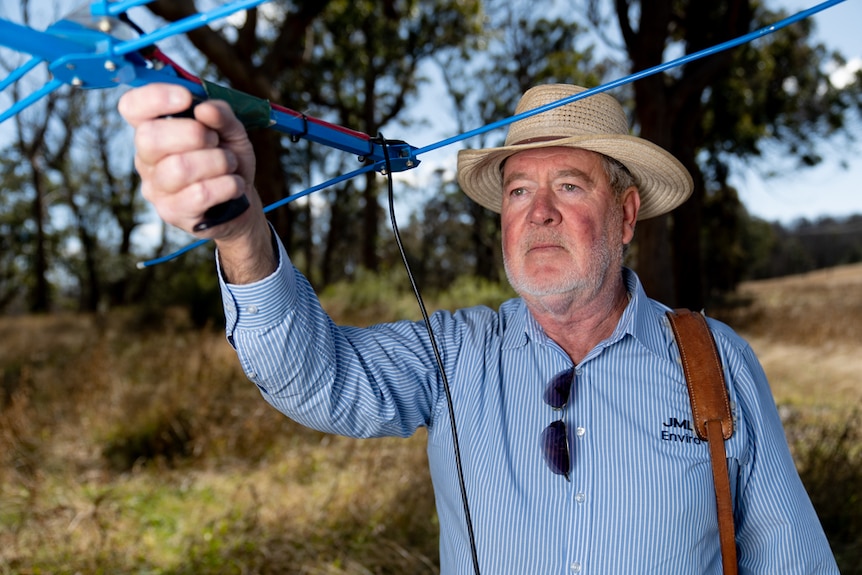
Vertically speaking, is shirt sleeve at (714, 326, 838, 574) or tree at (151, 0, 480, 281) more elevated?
tree at (151, 0, 480, 281)

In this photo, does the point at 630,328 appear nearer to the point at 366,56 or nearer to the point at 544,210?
the point at 544,210

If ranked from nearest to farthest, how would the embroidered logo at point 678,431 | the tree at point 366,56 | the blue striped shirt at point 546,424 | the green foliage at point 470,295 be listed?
the blue striped shirt at point 546,424 < the embroidered logo at point 678,431 < the green foliage at point 470,295 < the tree at point 366,56

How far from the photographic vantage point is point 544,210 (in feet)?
6.55

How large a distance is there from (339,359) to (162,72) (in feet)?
3.15

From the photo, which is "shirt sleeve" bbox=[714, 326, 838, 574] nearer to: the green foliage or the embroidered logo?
the embroidered logo

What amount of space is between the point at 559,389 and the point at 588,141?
0.70 metres

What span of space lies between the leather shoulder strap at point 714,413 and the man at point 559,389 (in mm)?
30

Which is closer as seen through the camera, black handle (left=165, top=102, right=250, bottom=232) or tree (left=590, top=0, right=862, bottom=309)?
black handle (left=165, top=102, right=250, bottom=232)

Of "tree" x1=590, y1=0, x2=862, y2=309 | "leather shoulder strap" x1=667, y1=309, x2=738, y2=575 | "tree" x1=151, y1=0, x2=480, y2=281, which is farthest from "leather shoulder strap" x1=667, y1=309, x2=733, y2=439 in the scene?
"tree" x1=151, y1=0, x2=480, y2=281

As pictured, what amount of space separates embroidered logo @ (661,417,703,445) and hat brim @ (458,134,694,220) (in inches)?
30.6

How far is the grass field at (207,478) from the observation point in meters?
3.66

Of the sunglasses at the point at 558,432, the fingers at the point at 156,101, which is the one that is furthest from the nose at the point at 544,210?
the fingers at the point at 156,101

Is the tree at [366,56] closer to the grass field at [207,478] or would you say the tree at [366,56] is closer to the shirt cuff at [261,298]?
the grass field at [207,478]

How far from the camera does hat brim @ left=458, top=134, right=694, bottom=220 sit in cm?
199
